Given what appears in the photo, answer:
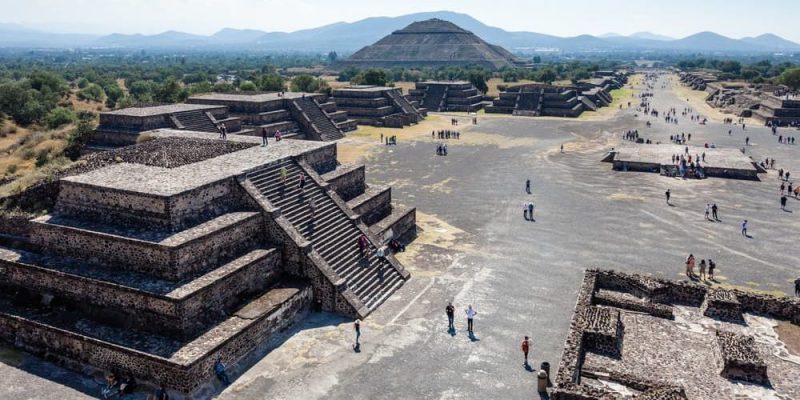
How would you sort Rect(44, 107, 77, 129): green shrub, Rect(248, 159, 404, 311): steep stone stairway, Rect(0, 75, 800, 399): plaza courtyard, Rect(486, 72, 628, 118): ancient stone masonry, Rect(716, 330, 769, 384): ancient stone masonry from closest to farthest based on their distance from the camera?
Rect(716, 330, 769, 384): ancient stone masonry → Rect(0, 75, 800, 399): plaza courtyard → Rect(248, 159, 404, 311): steep stone stairway → Rect(44, 107, 77, 129): green shrub → Rect(486, 72, 628, 118): ancient stone masonry

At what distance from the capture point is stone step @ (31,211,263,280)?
53.8 ft

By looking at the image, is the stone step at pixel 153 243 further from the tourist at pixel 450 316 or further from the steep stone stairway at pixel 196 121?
the steep stone stairway at pixel 196 121

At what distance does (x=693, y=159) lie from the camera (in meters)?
44.1

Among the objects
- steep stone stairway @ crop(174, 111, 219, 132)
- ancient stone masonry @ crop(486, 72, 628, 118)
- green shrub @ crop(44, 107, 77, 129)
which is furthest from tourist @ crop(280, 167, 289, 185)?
ancient stone masonry @ crop(486, 72, 628, 118)

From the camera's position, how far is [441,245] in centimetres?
2577

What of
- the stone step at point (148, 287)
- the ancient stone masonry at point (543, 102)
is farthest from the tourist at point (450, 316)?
the ancient stone masonry at point (543, 102)

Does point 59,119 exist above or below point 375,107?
below

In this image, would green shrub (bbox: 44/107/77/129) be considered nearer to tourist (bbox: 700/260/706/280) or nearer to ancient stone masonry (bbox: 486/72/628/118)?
tourist (bbox: 700/260/706/280)

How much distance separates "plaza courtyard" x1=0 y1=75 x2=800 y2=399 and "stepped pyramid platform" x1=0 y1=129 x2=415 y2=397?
0.92 m

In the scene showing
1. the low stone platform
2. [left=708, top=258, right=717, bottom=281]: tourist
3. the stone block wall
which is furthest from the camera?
the low stone platform

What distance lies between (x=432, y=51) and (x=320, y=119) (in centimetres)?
Answer: 13357

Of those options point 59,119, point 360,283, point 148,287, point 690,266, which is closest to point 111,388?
point 148,287

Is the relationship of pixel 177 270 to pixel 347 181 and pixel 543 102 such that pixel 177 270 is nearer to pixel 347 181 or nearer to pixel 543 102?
pixel 347 181

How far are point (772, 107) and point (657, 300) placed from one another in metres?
64.3
